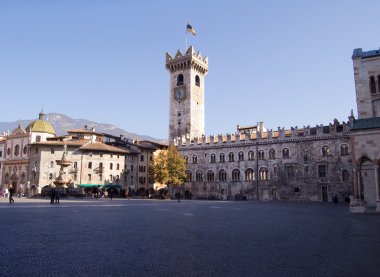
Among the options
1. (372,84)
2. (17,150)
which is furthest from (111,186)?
(372,84)

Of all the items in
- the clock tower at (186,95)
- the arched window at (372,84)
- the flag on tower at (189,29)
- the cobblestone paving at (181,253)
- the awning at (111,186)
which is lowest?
the cobblestone paving at (181,253)

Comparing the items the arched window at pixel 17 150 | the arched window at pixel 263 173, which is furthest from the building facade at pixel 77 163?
the arched window at pixel 263 173

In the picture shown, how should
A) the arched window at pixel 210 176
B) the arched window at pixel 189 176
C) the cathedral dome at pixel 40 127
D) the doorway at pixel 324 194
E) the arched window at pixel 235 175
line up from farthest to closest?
the cathedral dome at pixel 40 127
the arched window at pixel 189 176
the arched window at pixel 210 176
the arched window at pixel 235 175
the doorway at pixel 324 194

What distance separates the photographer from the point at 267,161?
60.4m

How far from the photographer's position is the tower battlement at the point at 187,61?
78188 mm

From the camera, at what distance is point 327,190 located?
175ft

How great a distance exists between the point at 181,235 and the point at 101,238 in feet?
8.91

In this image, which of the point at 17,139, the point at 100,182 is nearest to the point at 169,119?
the point at 100,182

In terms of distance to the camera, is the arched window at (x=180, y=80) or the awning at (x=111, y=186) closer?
the awning at (x=111, y=186)

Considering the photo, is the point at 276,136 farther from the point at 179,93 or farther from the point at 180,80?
the point at 180,80

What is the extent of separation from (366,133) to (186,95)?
54.8 metres

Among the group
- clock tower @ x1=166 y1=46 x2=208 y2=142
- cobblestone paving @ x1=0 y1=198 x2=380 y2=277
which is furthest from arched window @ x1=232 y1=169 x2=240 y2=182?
cobblestone paving @ x1=0 y1=198 x2=380 y2=277

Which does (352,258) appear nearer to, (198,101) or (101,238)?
(101,238)

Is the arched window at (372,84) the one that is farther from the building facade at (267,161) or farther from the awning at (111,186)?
the awning at (111,186)
